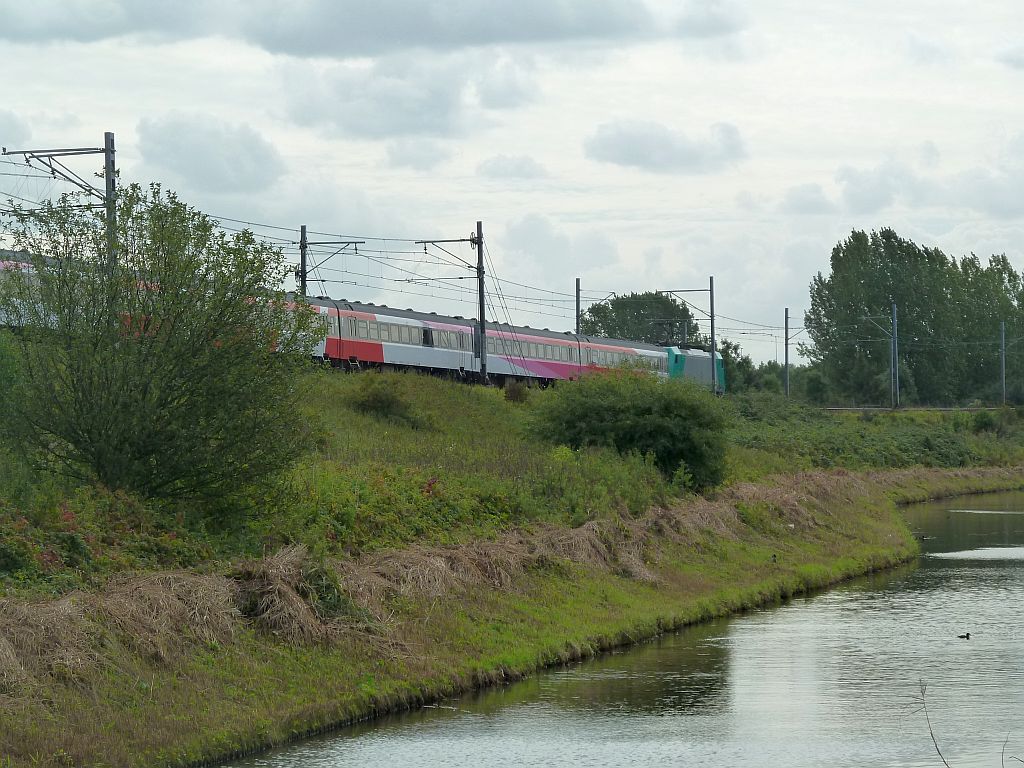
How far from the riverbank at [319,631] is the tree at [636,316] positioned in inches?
4560

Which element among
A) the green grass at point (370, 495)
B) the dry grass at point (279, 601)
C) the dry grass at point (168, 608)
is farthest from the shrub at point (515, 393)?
the dry grass at point (168, 608)

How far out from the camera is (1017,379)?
122 m

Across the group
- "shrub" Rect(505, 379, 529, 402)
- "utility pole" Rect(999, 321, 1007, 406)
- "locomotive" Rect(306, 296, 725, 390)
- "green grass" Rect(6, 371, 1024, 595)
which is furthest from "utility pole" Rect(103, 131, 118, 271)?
"utility pole" Rect(999, 321, 1007, 406)

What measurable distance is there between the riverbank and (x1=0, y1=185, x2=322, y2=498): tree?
3.22 metres

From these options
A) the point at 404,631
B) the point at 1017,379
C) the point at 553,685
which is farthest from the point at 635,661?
the point at 1017,379

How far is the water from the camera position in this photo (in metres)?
19.3

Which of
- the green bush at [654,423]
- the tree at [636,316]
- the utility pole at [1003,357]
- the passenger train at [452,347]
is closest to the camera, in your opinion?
the green bush at [654,423]

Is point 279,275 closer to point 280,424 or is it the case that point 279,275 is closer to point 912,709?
point 280,424

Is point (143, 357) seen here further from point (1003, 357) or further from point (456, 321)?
point (1003, 357)

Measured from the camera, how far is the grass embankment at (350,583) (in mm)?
18469

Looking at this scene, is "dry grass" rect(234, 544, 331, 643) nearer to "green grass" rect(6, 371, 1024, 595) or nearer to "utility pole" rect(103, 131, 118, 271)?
"green grass" rect(6, 371, 1024, 595)

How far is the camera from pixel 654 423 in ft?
155

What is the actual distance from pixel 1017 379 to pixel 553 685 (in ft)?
350

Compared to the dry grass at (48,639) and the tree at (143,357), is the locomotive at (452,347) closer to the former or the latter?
the tree at (143,357)
